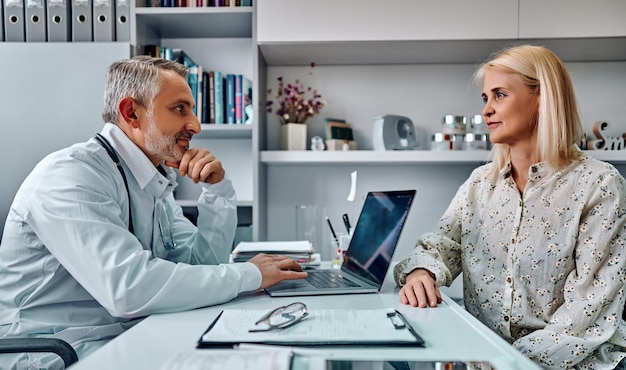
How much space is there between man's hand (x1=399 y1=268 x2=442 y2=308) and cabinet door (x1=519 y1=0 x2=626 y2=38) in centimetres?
146

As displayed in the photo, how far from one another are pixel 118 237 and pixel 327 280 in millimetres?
538

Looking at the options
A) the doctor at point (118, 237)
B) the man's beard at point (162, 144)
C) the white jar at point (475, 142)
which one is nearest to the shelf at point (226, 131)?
the doctor at point (118, 237)

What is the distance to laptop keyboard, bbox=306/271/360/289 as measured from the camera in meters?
1.27

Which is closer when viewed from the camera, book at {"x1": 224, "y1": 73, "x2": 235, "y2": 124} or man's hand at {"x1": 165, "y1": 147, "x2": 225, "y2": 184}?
man's hand at {"x1": 165, "y1": 147, "x2": 225, "y2": 184}

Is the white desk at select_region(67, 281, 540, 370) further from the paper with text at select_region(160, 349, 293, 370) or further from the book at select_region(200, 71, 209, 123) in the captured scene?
the book at select_region(200, 71, 209, 123)

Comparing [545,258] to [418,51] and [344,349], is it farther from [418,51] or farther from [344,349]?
[418,51]

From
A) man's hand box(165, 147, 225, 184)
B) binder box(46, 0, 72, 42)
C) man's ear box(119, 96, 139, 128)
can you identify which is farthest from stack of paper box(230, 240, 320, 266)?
binder box(46, 0, 72, 42)

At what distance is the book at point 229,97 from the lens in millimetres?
2400

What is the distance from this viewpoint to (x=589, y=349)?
1.15 m

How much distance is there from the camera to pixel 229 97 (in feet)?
7.91

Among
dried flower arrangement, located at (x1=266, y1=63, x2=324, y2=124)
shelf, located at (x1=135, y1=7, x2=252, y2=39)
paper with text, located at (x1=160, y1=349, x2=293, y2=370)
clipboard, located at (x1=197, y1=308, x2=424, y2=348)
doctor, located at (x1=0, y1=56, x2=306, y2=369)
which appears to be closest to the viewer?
paper with text, located at (x1=160, y1=349, x2=293, y2=370)

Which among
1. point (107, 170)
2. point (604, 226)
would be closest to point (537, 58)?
point (604, 226)

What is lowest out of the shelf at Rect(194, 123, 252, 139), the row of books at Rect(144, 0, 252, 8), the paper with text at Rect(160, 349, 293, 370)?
the paper with text at Rect(160, 349, 293, 370)

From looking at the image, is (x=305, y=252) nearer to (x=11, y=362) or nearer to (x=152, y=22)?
(x=11, y=362)
